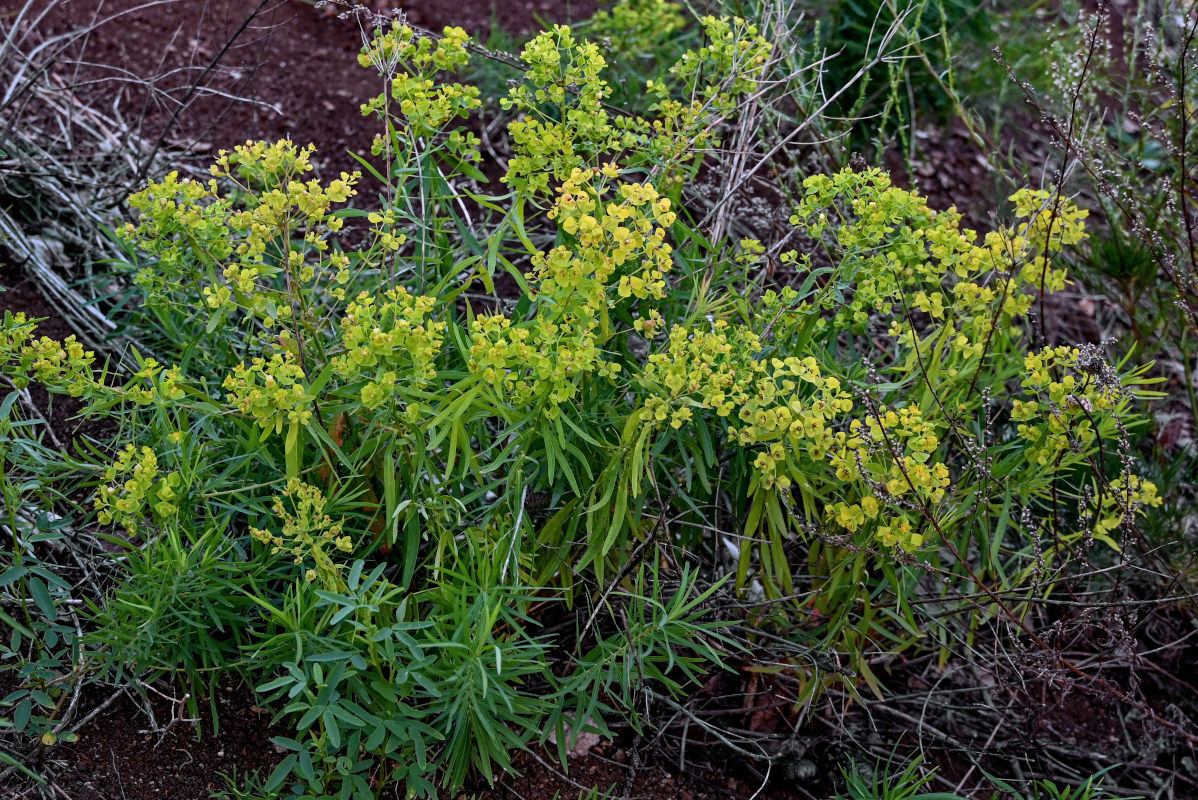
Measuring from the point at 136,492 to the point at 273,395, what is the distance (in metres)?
0.29

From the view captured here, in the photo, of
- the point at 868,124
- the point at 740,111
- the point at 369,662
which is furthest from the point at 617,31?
the point at 369,662

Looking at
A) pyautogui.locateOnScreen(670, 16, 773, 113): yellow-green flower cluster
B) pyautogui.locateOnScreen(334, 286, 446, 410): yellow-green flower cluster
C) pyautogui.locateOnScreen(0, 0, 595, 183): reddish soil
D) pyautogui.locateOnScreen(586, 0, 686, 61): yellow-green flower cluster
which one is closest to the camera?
pyautogui.locateOnScreen(334, 286, 446, 410): yellow-green flower cluster

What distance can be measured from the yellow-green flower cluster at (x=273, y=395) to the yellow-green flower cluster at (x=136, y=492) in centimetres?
18

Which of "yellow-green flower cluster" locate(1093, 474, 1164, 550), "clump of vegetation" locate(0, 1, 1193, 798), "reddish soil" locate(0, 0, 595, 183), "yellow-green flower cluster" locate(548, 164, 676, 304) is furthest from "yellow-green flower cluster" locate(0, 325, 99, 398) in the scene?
"yellow-green flower cluster" locate(1093, 474, 1164, 550)

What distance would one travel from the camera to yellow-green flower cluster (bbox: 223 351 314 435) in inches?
72.3

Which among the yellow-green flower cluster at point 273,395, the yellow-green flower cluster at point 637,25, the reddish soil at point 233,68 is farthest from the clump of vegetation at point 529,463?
the reddish soil at point 233,68

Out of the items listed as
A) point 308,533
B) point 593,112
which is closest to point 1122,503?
point 593,112

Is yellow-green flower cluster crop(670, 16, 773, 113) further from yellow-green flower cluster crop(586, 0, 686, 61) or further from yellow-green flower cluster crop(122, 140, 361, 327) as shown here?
yellow-green flower cluster crop(586, 0, 686, 61)

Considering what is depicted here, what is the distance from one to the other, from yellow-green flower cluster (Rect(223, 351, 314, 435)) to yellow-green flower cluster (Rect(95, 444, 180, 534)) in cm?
18

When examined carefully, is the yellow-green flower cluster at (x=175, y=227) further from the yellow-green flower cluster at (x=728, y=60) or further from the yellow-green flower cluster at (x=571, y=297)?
the yellow-green flower cluster at (x=728, y=60)

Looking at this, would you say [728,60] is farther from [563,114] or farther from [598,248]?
[598,248]

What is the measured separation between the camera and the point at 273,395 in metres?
1.84

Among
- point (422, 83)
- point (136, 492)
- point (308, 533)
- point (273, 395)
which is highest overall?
point (422, 83)

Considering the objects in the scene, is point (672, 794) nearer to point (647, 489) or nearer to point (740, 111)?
point (647, 489)
